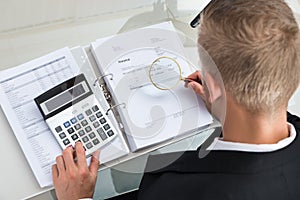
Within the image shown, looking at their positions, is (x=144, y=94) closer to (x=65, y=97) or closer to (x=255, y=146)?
(x=65, y=97)

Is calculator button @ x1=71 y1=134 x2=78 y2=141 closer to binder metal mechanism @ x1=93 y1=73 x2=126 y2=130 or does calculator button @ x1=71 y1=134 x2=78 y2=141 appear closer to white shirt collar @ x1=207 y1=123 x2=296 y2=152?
binder metal mechanism @ x1=93 y1=73 x2=126 y2=130

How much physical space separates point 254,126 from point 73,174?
1.17 ft

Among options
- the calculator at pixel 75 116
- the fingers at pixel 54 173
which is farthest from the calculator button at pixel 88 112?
the fingers at pixel 54 173

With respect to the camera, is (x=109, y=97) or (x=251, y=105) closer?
(x=251, y=105)

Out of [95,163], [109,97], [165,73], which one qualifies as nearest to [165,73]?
[165,73]

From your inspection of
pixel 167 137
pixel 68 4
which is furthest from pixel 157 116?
pixel 68 4

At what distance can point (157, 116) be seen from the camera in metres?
0.94

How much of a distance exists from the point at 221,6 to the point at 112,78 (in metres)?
0.30

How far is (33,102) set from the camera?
36.2 inches

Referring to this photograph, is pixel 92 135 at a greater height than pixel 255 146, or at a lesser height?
greater

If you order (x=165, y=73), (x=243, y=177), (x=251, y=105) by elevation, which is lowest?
(x=243, y=177)

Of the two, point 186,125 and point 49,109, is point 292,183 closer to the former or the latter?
point 186,125

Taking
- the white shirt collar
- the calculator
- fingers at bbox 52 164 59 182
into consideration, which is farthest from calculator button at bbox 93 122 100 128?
the white shirt collar

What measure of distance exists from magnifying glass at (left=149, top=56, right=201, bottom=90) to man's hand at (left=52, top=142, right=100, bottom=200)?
0.18 meters
